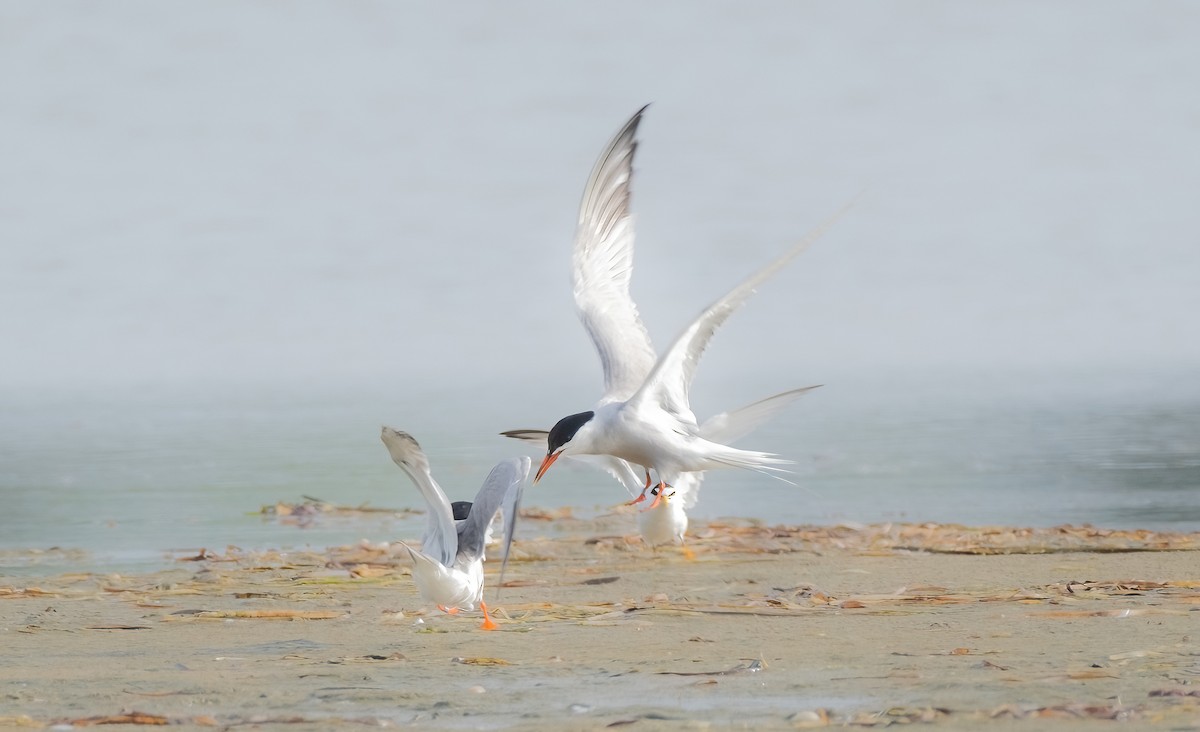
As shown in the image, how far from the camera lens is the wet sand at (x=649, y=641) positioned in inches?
175

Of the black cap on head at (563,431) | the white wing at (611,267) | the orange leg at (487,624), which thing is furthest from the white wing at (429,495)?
the white wing at (611,267)

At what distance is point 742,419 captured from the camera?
316 inches

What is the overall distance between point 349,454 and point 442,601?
14040 millimetres

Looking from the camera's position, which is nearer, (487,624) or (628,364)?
(487,624)

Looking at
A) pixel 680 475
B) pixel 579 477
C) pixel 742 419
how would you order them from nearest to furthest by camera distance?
pixel 742 419, pixel 680 475, pixel 579 477

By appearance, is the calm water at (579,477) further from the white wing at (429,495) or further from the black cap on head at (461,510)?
the white wing at (429,495)

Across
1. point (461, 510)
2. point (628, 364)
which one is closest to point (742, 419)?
point (628, 364)

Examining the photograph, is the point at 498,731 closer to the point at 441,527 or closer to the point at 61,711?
the point at 61,711

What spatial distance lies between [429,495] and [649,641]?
1.18 m

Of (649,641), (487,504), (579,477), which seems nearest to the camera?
(649,641)

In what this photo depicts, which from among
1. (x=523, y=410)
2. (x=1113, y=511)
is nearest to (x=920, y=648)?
A: (x=1113, y=511)

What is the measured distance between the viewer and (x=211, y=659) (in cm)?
555

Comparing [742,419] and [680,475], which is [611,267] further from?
[742,419]

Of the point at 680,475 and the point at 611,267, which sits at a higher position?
the point at 611,267
